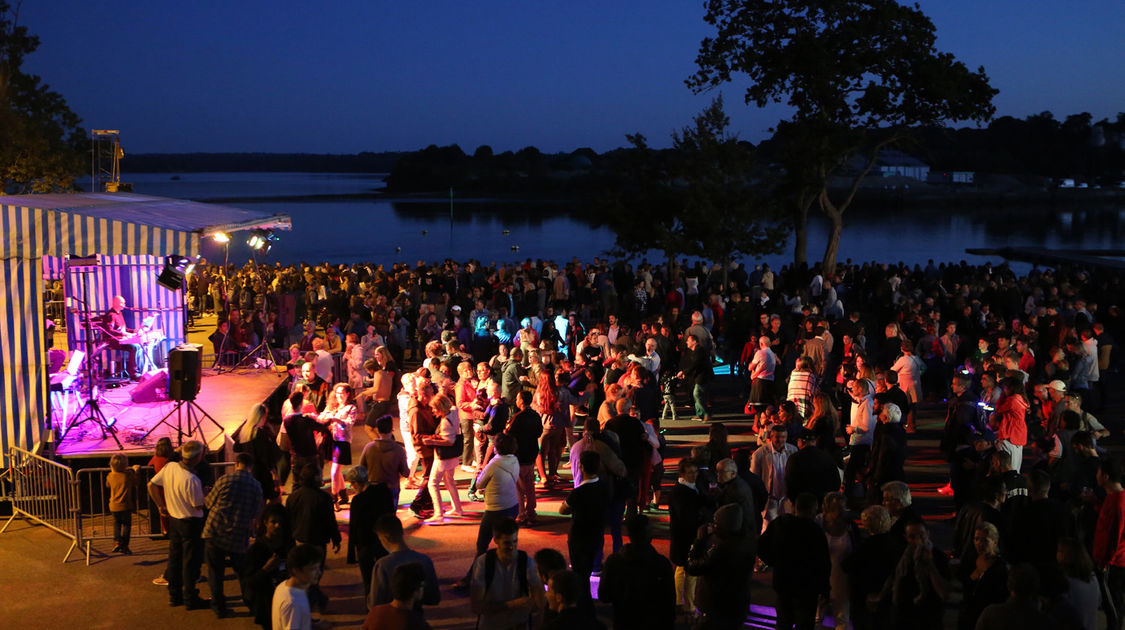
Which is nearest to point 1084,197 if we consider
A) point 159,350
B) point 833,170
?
point 833,170

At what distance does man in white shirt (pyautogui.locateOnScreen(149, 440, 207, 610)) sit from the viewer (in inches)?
280

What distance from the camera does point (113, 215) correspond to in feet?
34.6

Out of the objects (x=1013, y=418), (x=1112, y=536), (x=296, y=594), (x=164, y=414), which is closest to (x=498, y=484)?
(x=296, y=594)

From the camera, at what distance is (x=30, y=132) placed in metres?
22.2

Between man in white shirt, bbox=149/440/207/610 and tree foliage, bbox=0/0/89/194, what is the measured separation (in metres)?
17.1

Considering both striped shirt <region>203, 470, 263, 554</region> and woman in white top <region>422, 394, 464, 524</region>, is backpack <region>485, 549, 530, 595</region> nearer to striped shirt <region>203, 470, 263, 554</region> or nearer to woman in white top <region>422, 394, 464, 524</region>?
striped shirt <region>203, 470, 263, 554</region>

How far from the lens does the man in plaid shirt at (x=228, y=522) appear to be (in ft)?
22.6

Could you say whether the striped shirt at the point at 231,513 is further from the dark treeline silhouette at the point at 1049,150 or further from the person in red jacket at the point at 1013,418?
the dark treeline silhouette at the point at 1049,150

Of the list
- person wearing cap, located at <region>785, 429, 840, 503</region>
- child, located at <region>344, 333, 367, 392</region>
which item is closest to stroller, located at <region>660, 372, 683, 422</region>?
child, located at <region>344, 333, 367, 392</region>

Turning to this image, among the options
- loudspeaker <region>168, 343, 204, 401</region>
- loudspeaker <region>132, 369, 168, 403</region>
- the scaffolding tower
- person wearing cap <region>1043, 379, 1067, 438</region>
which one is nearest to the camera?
person wearing cap <region>1043, 379, 1067, 438</region>

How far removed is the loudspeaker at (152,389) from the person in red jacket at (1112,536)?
35.5 ft

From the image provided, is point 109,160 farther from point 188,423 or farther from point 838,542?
point 838,542

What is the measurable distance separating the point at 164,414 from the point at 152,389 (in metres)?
0.81

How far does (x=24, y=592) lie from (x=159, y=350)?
314 inches
